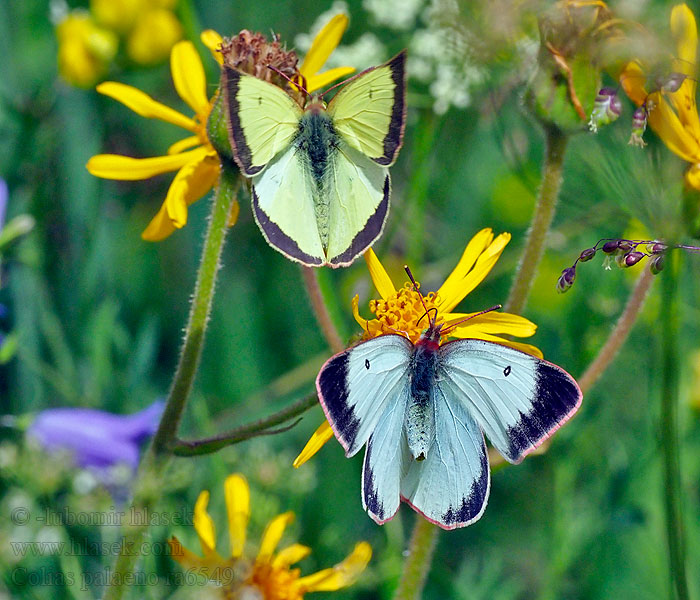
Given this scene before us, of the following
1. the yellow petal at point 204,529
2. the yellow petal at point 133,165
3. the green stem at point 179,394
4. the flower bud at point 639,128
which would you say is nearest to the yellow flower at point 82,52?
the yellow petal at point 133,165

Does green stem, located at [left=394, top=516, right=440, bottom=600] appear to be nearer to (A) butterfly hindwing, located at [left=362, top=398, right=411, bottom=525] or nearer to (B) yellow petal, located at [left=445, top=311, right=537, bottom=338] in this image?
(A) butterfly hindwing, located at [left=362, top=398, right=411, bottom=525]

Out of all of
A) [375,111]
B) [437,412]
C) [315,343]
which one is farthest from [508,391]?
[315,343]

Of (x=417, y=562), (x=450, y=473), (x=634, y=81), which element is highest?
(x=634, y=81)

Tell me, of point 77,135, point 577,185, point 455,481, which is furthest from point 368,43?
point 455,481

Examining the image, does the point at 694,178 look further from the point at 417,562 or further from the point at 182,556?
the point at 182,556

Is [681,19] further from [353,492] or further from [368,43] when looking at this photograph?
[353,492]

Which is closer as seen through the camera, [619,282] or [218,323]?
[619,282]
